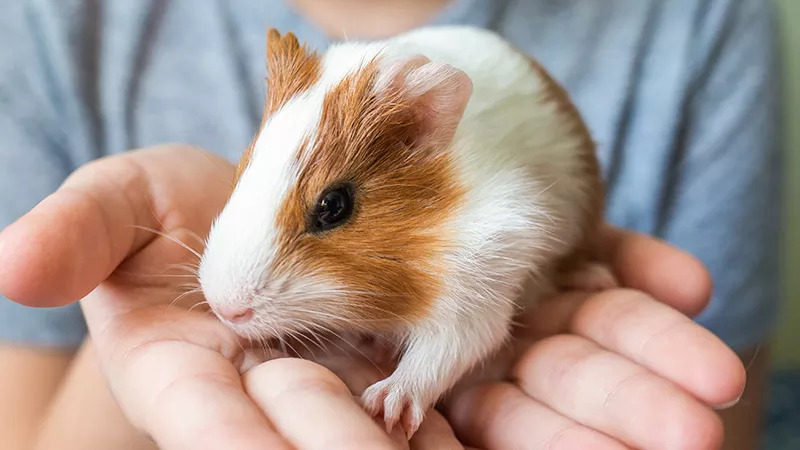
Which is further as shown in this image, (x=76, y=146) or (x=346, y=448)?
(x=76, y=146)

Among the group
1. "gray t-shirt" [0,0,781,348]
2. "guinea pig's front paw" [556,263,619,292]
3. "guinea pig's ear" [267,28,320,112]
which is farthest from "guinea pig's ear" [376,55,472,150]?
"gray t-shirt" [0,0,781,348]

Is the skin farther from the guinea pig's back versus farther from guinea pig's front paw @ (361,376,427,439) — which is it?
the guinea pig's back

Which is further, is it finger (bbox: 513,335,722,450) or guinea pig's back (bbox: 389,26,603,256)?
guinea pig's back (bbox: 389,26,603,256)

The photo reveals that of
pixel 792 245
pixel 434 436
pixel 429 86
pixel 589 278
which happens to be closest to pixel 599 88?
pixel 589 278

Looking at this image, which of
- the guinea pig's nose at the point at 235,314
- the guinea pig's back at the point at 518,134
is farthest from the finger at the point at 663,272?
the guinea pig's nose at the point at 235,314

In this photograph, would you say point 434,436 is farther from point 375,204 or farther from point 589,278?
point 589,278

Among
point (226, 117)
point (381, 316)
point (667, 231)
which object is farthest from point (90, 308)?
point (667, 231)

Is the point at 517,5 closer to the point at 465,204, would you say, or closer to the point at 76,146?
the point at 465,204
